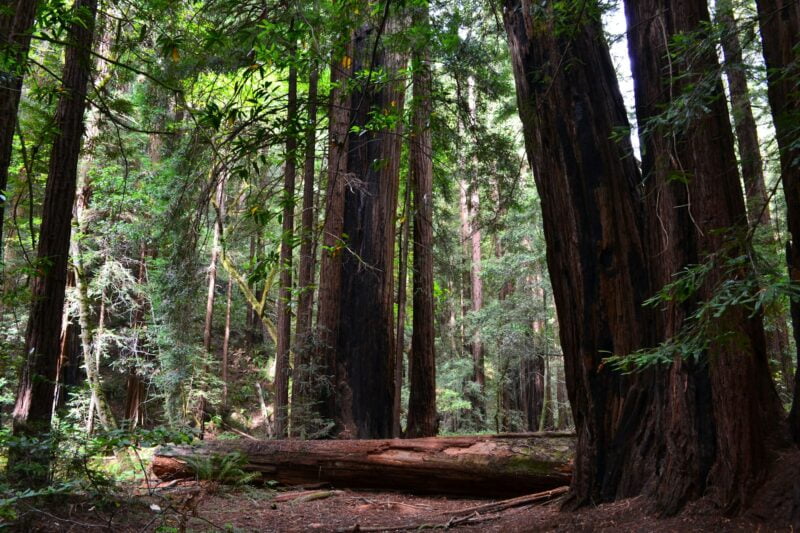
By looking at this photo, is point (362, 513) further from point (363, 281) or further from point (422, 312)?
point (422, 312)

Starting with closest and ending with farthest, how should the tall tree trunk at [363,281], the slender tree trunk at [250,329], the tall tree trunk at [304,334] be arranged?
the tall tree trunk at [304,334] → the tall tree trunk at [363,281] → the slender tree trunk at [250,329]


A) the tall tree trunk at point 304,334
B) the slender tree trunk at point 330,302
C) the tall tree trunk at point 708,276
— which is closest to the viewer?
the tall tree trunk at point 708,276

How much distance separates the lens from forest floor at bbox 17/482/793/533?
424 cm

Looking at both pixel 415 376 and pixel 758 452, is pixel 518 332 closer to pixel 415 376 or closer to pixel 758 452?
pixel 415 376

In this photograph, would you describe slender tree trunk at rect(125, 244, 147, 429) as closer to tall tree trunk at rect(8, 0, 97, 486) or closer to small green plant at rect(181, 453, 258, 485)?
small green plant at rect(181, 453, 258, 485)

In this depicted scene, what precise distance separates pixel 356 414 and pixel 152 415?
38.4 ft

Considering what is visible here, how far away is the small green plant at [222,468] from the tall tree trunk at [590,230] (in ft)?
15.6

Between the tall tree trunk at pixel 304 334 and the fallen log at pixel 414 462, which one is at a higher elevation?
the tall tree trunk at pixel 304 334

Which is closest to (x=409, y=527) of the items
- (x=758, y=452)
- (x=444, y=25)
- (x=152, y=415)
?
(x=758, y=452)

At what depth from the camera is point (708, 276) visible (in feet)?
12.4

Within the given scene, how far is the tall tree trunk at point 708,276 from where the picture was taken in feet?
12.5

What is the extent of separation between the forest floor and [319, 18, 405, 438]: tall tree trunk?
6.98 feet

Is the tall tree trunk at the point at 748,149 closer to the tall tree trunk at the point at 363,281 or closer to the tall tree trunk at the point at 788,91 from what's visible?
the tall tree trunk at the point at 788,91

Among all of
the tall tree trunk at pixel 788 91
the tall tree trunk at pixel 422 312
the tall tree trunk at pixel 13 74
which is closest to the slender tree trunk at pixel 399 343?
the tall tree trunk at pixel 422 312
